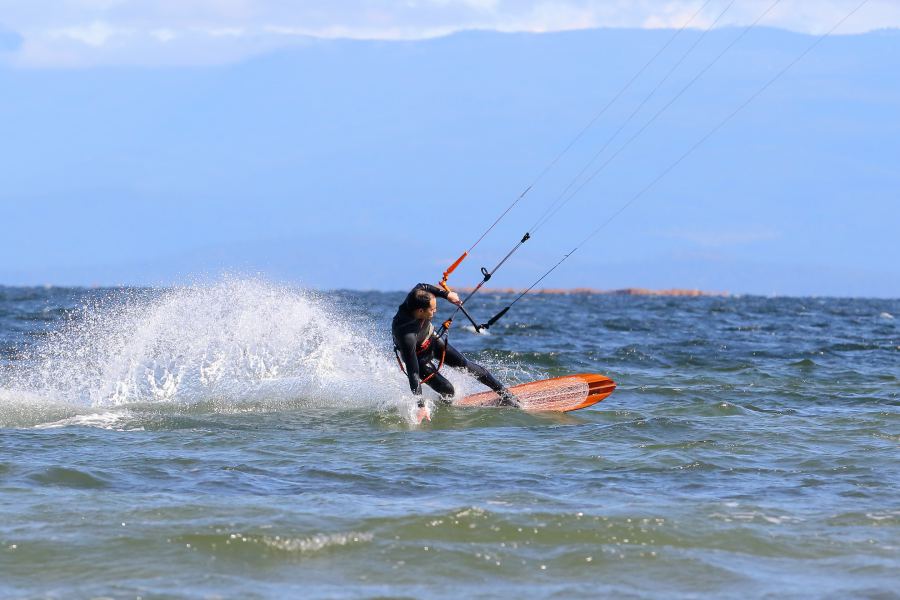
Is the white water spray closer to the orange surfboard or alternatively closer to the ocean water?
the ocean water

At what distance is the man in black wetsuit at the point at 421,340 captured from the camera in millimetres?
13977

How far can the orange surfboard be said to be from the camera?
14.8m

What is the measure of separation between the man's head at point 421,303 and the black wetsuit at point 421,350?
39 millimetres

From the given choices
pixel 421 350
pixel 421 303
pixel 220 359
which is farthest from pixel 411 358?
pixel 220 359

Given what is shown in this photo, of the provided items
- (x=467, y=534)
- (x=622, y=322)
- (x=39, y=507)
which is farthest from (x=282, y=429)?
(x=622, y=322)

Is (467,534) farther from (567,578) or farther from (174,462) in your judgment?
(174,462)

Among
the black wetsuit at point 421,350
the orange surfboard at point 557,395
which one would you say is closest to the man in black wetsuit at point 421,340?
the black wetsuit at point 421,350

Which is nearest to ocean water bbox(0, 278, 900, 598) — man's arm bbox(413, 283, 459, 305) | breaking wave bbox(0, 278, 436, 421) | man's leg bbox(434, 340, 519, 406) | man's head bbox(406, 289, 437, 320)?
breaking wave bbox(0, 278, 436, 421)

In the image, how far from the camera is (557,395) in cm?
1504

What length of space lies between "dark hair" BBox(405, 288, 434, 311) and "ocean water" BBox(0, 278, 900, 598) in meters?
1.23

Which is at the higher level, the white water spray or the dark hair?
the dark hair

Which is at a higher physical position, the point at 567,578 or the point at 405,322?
the point at 405,322

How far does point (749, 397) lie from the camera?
54.9 ft

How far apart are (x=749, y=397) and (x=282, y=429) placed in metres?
7.30
